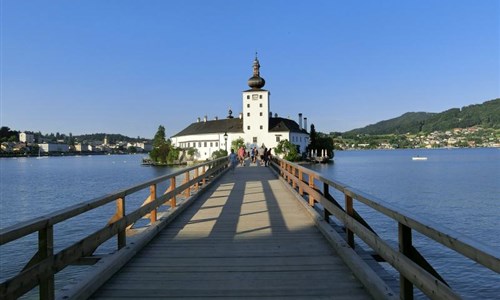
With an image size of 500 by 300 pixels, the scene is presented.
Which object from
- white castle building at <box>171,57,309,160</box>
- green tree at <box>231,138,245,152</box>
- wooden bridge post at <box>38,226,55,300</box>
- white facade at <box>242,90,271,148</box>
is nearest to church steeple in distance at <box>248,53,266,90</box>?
white castle building at <box>171,57,309,160</box>

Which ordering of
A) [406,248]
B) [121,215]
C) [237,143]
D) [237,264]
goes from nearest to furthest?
[406,248] < [237,264] < [121,215] < [237,143]

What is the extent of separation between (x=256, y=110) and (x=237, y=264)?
306ft

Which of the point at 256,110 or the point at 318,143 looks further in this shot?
the point at 318,143

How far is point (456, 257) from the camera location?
15.2 m

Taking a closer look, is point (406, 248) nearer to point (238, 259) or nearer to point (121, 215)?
point (238, 259)

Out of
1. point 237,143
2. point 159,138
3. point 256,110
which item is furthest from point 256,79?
point 159,138

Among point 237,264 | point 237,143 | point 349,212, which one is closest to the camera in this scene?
point 237,264

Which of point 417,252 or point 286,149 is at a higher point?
point 286,149

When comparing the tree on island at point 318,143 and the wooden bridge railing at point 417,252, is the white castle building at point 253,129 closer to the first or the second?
the tree on island at point 318,143

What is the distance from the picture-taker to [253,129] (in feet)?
327

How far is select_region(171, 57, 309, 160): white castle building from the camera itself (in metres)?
97.9

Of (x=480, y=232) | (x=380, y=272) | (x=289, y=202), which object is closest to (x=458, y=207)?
(x=480, y=232)

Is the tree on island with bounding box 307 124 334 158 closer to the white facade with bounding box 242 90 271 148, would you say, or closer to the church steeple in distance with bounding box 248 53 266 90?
the white facade with bounding box 242 90 271 148

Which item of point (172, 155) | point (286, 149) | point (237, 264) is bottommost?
point (172, 155)
